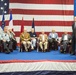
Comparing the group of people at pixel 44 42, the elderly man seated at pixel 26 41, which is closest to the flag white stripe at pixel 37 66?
the group of people at pixel 44 42

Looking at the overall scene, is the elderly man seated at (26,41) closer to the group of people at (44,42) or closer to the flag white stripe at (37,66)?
the group of people at (44,42)

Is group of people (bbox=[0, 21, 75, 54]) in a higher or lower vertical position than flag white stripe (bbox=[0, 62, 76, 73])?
higher

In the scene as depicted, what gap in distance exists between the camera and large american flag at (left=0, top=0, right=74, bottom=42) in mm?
9242

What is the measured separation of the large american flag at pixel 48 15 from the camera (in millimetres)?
9242

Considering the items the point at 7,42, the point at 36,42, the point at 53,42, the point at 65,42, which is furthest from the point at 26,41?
the point at 65,42

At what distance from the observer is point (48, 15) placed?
9.34m

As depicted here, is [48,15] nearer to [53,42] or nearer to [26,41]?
[53,42]

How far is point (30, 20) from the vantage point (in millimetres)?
9258

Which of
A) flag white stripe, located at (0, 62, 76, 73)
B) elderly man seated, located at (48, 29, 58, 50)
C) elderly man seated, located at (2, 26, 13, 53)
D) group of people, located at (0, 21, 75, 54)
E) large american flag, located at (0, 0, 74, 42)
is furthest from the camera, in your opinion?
large american flag, located at (0, 0, 74, 42)

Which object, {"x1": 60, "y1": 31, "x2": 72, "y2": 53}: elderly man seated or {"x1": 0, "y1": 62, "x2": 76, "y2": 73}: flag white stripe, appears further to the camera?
{"x1": 60, "y1": 31, "x2": 72, "y2": 53}: elderly man seated

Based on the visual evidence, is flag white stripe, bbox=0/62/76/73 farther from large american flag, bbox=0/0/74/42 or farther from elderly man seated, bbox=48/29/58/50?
large american flag, bbox=0/0/74/42

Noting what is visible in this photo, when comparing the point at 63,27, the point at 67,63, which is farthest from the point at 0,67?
the point at 63,27

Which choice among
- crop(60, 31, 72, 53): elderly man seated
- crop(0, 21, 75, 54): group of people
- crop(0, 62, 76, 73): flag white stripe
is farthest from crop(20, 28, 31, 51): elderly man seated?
crop(0, 62, 76, 73): flag white stripe

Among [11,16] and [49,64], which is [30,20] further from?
[49,64]
